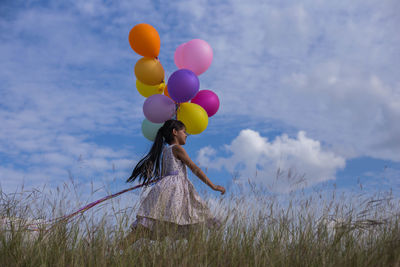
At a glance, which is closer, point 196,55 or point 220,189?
point 220,189

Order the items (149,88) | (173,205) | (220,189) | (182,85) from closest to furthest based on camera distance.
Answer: (173,205) → (220,189) → (182,85) → (149,88)

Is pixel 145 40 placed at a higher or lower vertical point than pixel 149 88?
higher

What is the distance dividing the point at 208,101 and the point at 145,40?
43.1 inches

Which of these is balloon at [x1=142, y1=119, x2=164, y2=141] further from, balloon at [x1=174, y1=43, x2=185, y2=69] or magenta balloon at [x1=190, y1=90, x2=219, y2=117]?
balloon at [x1=174, y1=43, x2=185, y2=69]

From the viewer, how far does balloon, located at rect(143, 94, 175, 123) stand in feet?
14.7

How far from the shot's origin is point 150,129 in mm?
4895

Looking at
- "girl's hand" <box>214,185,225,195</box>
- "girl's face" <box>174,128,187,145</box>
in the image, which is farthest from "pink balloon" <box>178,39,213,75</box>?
"girl's hand" <box>214,185,225,195</box>

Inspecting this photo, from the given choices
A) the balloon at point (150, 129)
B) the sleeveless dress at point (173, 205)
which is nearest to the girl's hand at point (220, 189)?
the sleeveless dress at point (173, 205)

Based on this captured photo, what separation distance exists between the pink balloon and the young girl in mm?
944

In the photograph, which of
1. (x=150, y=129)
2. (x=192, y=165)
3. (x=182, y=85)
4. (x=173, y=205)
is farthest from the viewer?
(x=150, y=129)

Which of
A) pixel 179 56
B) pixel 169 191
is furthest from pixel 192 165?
pixel 179 56

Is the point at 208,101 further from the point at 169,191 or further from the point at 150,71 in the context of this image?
the point at 169,191

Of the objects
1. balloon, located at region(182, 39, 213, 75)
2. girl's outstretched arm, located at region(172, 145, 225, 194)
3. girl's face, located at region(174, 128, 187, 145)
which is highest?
balloon, located at region(182, 39, 213, 75)

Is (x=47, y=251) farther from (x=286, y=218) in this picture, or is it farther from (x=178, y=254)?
(x=286, y=218)
